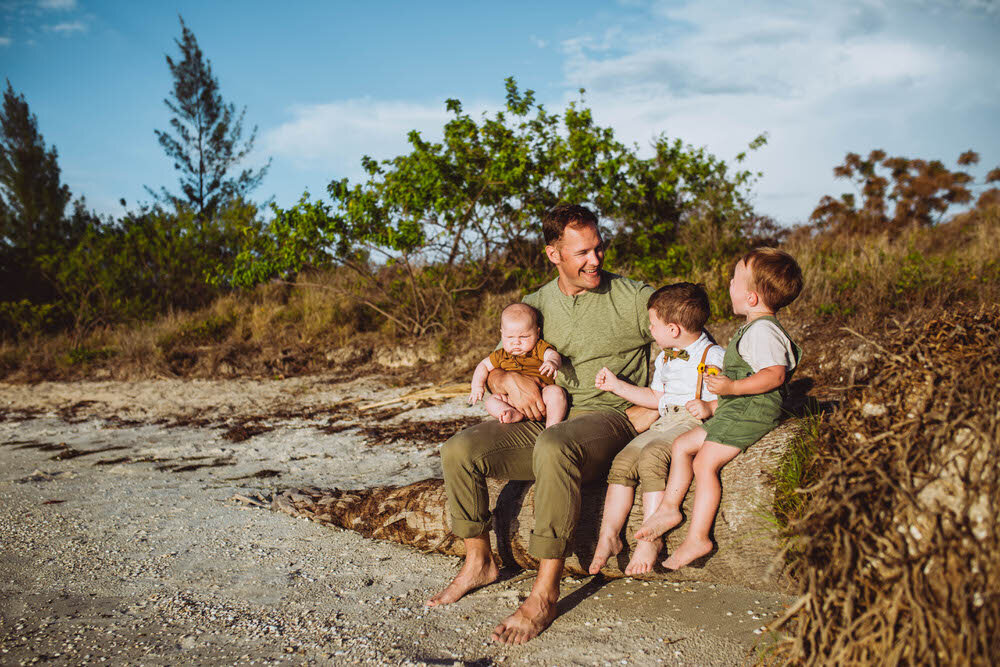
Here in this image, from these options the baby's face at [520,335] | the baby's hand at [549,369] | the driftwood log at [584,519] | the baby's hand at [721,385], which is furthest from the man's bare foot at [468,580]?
the baby's hand at [721,385]

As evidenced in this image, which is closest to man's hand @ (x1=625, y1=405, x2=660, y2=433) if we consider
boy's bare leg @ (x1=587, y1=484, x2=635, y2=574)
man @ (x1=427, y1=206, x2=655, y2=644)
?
man @ (x1=427, y1=206, x2=655, y2=644)

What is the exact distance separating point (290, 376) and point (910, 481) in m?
10.0

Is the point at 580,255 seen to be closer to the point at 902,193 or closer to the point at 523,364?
the point at 523,364

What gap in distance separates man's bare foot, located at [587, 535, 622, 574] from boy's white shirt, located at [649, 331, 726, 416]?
2.35 feet

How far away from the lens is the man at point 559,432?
3.16 metres

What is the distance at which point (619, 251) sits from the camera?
1158 cm

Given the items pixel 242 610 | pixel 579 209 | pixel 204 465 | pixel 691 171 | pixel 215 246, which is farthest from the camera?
pixel 215 246

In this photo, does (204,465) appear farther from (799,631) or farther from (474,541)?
(799,631)

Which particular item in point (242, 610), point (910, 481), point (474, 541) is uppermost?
point (910, 481)

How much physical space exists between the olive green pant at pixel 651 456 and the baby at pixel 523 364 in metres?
0.53

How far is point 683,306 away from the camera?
11.6 feet

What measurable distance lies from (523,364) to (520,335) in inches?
6.8

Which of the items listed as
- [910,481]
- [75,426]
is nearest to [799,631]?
[910,481]

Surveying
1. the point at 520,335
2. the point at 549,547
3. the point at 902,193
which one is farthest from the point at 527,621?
the point at 902,193
